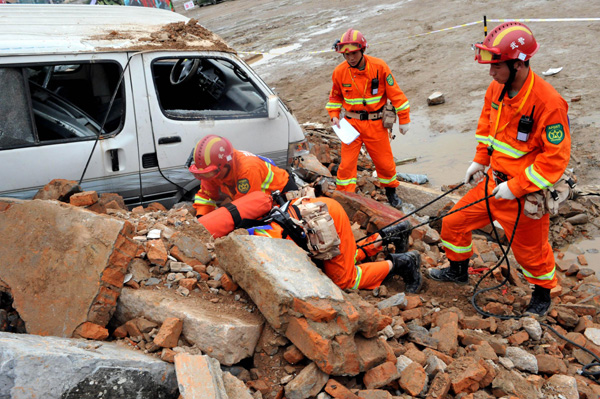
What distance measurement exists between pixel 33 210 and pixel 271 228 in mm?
1583

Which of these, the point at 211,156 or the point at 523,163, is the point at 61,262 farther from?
the point at 523,163

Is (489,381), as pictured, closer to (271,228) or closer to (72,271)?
(271,228)

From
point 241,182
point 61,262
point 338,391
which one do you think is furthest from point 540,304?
point 61,262

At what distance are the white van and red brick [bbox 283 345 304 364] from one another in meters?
2.34

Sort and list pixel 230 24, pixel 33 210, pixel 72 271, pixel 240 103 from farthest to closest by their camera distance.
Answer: pixel 230 24
pixel 240 103
pixel 33 210
pixel 72 271

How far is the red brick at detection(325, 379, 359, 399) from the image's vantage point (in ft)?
8.70

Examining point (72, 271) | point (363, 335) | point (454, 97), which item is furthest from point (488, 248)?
point (454, 97)

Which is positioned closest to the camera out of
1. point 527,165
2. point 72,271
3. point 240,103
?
point 72,271

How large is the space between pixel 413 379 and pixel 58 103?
3.57 metres

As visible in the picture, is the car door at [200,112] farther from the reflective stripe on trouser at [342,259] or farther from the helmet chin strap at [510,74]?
the helmet chin strap at [510,74]

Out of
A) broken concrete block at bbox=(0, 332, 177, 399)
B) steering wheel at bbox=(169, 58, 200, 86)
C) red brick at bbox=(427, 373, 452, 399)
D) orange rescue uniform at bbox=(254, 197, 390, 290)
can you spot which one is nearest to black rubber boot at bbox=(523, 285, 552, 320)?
orange rescue uniform at bbox=(254, 197, 390, 290)

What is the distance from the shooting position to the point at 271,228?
12.2 feet

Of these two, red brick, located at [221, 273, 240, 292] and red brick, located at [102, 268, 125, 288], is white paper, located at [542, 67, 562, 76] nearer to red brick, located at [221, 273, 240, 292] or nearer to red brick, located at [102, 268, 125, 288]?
red brick, located at [221, 273, 240, 292]

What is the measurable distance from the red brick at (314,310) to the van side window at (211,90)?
8.10ft
